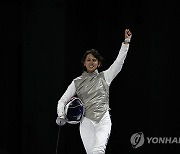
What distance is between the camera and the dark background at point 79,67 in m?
3.77

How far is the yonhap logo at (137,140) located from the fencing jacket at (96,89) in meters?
1.20

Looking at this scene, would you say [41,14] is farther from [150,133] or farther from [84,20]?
[150,133]

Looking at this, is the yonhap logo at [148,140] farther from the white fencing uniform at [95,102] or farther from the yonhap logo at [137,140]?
the white fencing uniform at [95,102]

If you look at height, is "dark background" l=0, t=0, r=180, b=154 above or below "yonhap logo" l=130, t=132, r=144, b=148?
above

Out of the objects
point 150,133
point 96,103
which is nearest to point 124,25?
point 150,133

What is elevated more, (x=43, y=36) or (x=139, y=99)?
(x=43, y=36)

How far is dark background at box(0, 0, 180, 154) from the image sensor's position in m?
3.77

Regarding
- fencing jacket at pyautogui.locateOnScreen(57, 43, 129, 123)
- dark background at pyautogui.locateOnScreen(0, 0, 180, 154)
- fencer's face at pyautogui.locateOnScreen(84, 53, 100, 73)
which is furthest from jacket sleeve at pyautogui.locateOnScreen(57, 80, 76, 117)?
dark background at pyautogui.locateOnScreen(0, 0, 180, 154)

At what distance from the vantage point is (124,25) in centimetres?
403

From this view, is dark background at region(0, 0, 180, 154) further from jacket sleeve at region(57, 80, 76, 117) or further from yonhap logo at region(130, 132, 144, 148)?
jacket sleeve at region(57, 80, 76, 117)

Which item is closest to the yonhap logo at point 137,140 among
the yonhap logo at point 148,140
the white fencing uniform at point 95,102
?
the yonhap logo at point 148,140

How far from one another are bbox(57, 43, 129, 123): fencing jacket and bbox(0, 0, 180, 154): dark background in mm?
1163

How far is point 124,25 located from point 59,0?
2.33 feet

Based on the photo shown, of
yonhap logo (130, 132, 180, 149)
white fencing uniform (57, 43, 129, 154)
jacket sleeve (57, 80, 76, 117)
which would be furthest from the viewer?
yonhap logo (130, 132, 180, 149)
